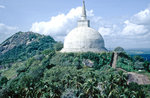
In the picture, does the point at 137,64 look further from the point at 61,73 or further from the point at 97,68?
the point at 61,73

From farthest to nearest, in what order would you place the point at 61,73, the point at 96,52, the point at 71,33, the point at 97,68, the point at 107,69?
the point at 71,33, the point at 96,52, the point at 97,68, the point at 107,69, the point at 61,73

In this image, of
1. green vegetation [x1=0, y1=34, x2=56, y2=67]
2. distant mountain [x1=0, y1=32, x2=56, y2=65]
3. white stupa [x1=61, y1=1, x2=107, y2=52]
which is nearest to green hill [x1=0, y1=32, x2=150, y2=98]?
white stupa [x1=61, y1=1, x2=107, y2=52]

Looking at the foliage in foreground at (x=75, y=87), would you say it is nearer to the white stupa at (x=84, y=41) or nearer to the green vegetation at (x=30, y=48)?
the white stupa at (x=84, y=41)

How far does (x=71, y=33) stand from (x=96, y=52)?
1197 centimetres

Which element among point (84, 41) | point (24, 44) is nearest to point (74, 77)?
point (84, 41)

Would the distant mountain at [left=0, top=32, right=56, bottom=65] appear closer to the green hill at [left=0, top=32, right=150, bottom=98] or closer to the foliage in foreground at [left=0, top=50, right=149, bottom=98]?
the green hill at [left=0, top=32, right=150, bottom=98]

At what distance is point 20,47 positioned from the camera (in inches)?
5271

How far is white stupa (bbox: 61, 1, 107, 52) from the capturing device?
6169 centimetres

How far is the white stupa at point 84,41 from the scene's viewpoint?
202ft

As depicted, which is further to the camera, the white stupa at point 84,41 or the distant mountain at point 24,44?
the distant mountain at point 24,44

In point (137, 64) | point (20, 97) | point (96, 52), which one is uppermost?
point (96, 52)

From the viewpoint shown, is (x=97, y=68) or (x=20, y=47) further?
(x=20, y=47)

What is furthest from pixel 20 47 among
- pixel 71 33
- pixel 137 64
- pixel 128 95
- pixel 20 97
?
pixel 128 95

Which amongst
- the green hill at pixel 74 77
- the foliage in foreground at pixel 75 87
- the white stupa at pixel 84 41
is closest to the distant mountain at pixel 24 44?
the green hill at pixel 74 77
